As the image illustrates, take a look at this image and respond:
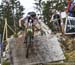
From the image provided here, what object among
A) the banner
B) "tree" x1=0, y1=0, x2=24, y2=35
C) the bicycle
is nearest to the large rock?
the bicycle

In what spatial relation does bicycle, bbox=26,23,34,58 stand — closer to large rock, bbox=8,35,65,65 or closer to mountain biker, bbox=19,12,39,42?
mountain biker, bbox=19,12,39,42

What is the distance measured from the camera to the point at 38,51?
13664 millimetres

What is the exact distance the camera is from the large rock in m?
13.3

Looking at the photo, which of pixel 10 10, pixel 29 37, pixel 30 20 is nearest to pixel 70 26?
pixel 30 20

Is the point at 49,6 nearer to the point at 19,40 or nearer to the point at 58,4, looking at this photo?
the point at 58,4

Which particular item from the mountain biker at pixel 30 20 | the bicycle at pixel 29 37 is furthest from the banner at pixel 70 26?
the bicycle at pixel 29 37

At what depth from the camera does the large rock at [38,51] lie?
1331 centimetres

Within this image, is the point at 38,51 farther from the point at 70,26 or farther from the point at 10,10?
the point at 10,10

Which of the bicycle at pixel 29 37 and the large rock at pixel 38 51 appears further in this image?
the large rock at pixel 38 51

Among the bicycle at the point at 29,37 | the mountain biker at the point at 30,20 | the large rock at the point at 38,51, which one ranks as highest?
the mountain biker at the point at 30,20

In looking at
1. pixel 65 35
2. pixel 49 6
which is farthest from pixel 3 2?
pixel 65 35

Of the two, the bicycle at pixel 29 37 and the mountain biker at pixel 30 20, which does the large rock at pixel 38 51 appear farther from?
the mountain biker at pixel 30 20

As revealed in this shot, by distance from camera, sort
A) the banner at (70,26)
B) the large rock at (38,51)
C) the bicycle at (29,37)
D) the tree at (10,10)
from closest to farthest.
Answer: the bicycle at (29,37) < the large rock at (38,51) < the banner at (70,26) < the tree at (10,10)

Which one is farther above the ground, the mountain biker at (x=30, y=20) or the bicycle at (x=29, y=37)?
the mountain biker at (x=30, y=20)
